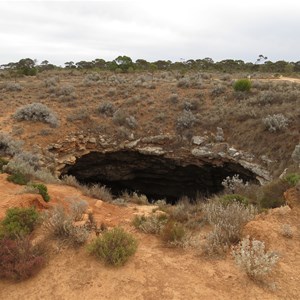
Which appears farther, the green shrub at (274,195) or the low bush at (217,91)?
the low bush at (217,91)

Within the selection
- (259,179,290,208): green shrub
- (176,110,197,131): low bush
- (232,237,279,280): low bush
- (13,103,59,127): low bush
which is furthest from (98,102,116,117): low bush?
(232,237,279,280): low bush

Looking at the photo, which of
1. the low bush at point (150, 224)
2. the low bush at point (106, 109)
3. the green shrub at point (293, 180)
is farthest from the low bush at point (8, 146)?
the green shrub at point (293, 180)

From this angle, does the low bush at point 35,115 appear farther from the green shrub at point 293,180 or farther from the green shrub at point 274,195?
the green shrub at point 293,180

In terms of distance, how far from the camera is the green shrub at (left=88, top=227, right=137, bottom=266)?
5077 mm

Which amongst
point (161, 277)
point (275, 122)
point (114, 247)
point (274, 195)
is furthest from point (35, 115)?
point (161, 277)

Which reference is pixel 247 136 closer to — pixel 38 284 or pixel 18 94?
pixel 38 284

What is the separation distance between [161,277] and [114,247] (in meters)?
0.89

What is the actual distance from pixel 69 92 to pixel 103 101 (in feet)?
10.6

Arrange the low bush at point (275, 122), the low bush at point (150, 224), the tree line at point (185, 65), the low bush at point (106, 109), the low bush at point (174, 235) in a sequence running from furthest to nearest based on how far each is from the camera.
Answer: the tree line at point (185, 65)
the low bush at point (106, 109)
the low bush at point (275, 122)
the low bush at point (150, 224)
the low bush at point (174, 235)

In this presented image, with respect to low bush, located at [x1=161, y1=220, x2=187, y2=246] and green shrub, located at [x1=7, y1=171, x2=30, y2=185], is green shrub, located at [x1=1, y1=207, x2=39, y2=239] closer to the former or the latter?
low bush, located at [x1=161, y1=220, x2=187, y2=246]

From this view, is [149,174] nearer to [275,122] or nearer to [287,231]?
[275,122]

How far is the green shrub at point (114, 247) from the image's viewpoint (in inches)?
200

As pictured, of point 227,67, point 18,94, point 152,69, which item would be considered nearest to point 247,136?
point 18,94

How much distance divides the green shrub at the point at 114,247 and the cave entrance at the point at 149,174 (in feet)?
38.8
